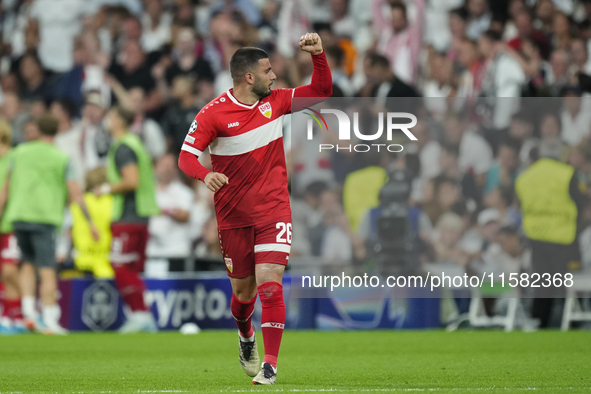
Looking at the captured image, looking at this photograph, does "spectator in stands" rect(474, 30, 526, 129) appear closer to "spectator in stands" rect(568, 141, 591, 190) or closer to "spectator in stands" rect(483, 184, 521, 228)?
→ "spectator in stands" rect(568, 141, 591, 190)

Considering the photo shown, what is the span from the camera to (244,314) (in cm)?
712

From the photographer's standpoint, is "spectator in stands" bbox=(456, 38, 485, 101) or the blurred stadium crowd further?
"spectator in stands" bbox=(456, 38, 485, 101)

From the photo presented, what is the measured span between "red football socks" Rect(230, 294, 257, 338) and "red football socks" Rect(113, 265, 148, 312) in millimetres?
5361

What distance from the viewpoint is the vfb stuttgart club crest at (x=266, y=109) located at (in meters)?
6.86

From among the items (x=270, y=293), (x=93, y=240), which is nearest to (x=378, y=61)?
(x=93, y=240)

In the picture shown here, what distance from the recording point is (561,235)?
1219 centimetres

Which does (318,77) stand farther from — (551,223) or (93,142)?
(93,142)

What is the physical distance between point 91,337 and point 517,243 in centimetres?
540

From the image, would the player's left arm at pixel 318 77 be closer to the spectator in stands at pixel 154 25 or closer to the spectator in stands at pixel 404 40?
the spectator in stands at pixel 404 40

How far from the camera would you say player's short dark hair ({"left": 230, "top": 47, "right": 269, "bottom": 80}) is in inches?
266

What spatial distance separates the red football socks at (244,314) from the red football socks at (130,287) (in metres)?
5.36

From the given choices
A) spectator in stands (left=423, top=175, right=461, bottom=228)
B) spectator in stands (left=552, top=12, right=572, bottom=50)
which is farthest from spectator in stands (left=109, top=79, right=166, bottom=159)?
spectator in stands (left=552, top=12, right=572, bottom=50)

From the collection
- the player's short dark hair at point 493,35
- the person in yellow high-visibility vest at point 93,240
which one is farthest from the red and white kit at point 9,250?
the player's short dark hair at point 493,35

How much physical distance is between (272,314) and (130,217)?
20.5 feet
